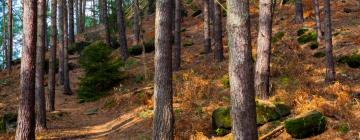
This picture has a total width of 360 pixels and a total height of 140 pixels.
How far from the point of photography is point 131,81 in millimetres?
20641

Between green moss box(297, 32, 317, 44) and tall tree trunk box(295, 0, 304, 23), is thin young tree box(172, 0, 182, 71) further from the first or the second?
tall tree trunk box(295, 0, 304, 23)

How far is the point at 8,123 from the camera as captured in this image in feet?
47.1

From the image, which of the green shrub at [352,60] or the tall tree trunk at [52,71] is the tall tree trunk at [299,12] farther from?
the tall tree trunk at [52,71]

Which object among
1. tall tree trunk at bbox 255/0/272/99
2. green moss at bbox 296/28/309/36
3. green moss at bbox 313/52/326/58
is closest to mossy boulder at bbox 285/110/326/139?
tall tree trunk at bbox 255/0/272/99

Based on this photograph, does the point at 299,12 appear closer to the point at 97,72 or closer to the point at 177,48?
the point at 177,48

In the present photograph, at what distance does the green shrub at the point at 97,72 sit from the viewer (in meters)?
19.1

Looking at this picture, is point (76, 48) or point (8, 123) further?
point (76, 48)

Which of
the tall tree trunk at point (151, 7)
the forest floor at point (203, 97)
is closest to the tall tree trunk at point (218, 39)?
the forest floor at point (203, 97)

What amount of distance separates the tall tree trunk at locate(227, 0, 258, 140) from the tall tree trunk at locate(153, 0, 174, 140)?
3.94 metres

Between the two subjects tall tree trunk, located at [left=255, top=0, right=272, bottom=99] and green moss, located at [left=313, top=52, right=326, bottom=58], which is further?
green moss, located at [left=313, top=52, right=326, bottom=58]

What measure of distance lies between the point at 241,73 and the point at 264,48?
18.9 ft

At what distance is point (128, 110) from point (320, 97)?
764 cm

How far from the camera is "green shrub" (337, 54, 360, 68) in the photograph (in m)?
16.4

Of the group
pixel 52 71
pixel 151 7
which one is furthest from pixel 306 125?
pixel 151 7
